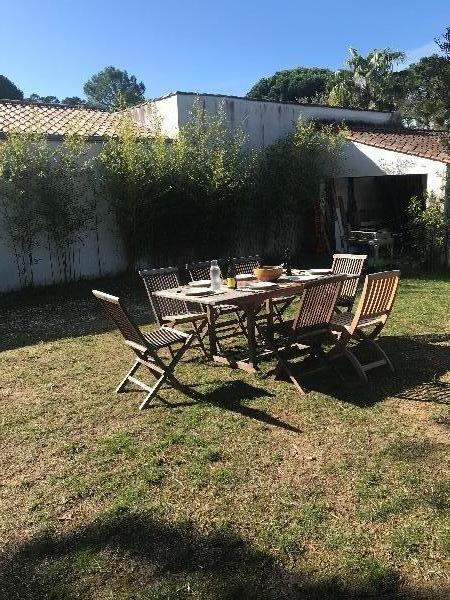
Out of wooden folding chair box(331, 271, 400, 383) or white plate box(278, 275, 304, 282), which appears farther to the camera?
white plate box(278, 275, 304, 282)

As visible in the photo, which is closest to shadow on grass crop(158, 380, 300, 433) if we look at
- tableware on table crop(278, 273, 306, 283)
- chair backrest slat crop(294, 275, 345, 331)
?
chair backrest slat crop(294, 275, 345, 331)

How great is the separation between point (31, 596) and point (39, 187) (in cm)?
819

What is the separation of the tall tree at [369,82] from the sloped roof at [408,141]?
31.4ft

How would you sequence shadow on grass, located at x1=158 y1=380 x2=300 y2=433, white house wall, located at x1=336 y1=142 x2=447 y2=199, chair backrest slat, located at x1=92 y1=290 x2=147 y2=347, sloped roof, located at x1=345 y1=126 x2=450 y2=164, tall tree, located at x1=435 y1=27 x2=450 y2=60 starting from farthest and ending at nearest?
sloped roof, located at x1=345 y1=126 x2=450 y2=164, white house wall, located at x1=336 y1=142 x2=447 y2=199, tall tree, located at x1=435 y1=27 x2=450 y2=60, chair backrest slat, located at x1=92 y1=290 x2=147 y2=347, shadow on grass, located at x1=158 y1=380 x2=300 y2=433

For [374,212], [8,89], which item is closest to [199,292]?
[374,212]

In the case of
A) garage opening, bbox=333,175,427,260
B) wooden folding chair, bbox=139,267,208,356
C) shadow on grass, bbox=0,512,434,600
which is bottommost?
shadow on grass, bbox=0,512,434,600

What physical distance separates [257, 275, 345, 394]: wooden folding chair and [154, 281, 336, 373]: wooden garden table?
0.22 meters

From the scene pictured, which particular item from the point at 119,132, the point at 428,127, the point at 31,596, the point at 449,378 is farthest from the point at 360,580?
the point at 428,127

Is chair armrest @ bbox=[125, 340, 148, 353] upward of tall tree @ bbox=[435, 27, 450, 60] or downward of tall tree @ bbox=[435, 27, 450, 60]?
downward

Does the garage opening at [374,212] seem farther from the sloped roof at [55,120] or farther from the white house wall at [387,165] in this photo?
the sloped roof at [55,120]

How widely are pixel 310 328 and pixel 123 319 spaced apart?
169cm

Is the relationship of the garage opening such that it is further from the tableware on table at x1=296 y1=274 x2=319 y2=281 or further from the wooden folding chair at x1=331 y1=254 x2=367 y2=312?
the tableware on table at x1=296 y1=274 x2=319 y2=281

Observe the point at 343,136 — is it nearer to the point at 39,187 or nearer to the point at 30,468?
the point at 39,187

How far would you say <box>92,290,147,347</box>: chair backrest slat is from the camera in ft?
13.7
